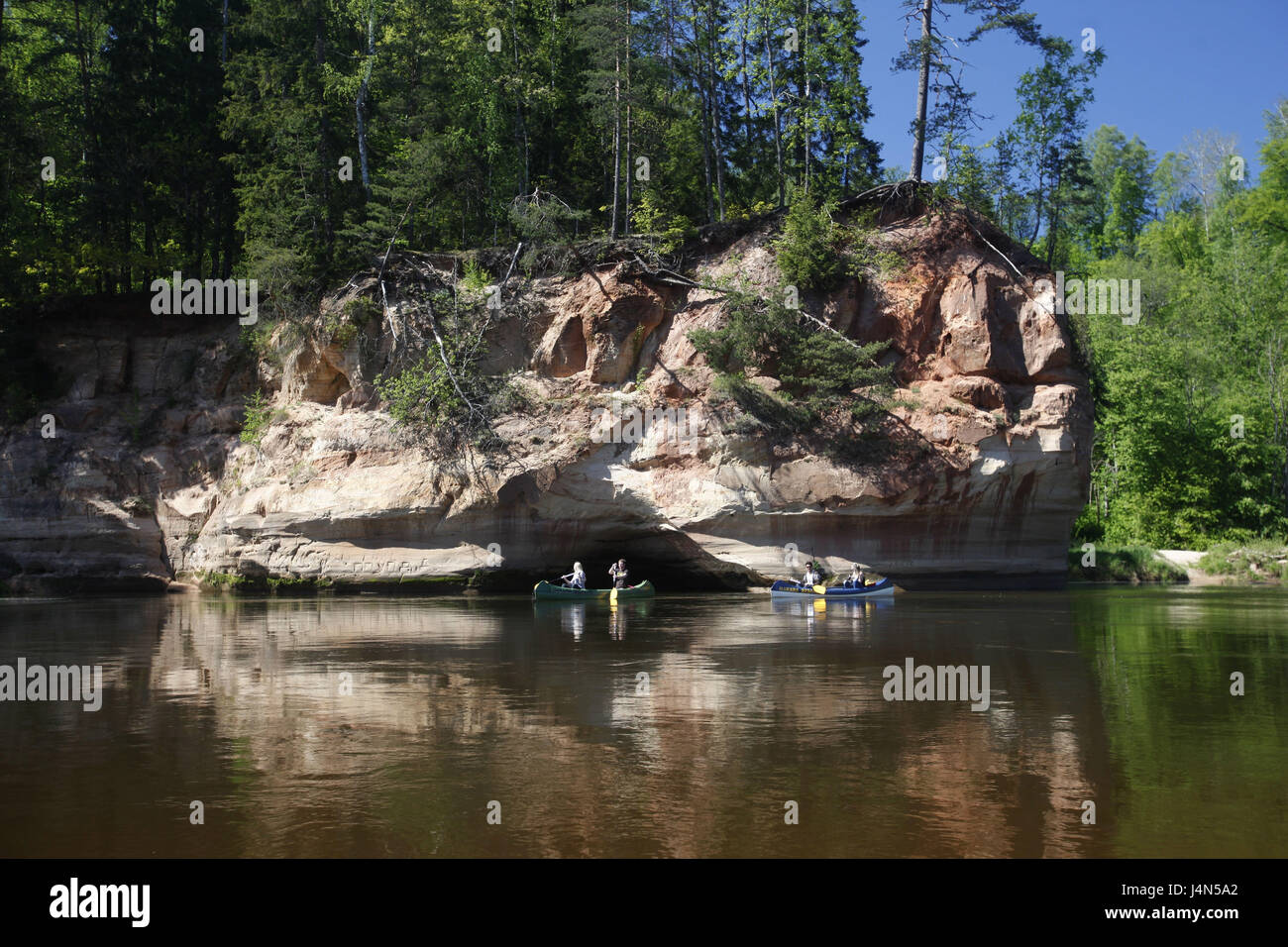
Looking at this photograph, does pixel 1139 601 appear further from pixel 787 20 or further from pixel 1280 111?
pixel 1280 111

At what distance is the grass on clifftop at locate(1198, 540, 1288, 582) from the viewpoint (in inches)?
1453

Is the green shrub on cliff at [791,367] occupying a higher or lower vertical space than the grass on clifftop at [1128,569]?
higher

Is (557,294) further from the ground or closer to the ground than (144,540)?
further from the ground

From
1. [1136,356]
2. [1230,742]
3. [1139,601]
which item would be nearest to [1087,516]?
[1136,356]

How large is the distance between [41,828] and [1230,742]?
10.6 meters

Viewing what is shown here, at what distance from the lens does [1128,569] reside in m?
38.7

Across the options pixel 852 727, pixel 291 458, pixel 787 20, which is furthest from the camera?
pixel 787 20

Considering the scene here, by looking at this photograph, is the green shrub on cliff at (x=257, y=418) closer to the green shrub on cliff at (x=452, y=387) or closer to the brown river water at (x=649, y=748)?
the green shrub on cliff at (x=452, y=387)

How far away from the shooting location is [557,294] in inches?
1373

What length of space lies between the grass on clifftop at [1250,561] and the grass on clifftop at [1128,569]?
127cm

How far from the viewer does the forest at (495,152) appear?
35.3m

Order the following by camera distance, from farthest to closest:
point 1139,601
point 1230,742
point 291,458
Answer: point 291,458, point 1139,601, point 1230,742

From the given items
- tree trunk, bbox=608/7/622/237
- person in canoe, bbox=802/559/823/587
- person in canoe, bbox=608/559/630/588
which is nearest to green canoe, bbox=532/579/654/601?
person in canoe, bbox=608/559/630/588

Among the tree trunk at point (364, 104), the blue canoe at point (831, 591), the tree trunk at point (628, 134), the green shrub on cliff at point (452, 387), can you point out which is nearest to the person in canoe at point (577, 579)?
the green shrub on cliff at point (452, 387)
